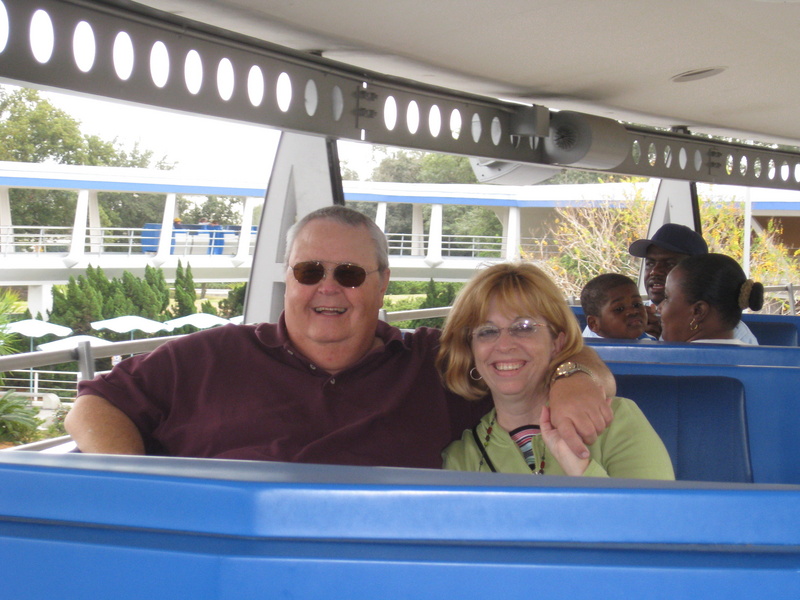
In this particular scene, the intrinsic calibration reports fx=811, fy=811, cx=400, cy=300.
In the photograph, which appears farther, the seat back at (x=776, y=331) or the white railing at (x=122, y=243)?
the white railing at (x=122, y=243)

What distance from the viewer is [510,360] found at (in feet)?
5.33

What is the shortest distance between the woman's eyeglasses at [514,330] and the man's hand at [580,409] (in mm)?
162

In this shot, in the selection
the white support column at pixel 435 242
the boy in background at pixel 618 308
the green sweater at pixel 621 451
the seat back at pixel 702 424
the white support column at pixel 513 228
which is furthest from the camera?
the white support column at pixel 513 228

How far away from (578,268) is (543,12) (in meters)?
12.3

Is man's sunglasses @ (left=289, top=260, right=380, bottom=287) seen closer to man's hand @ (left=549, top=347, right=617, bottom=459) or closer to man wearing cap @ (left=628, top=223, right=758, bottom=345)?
man's hand @ (left=549, top=347, right=617, bottom=459)

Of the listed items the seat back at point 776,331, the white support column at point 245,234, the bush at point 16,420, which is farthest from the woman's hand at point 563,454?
the white support column at point 245,234

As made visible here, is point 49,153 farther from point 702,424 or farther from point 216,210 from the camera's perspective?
point 702,424

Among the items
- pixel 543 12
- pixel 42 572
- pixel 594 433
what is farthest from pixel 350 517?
pixel 543 12

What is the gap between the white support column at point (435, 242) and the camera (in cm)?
1298

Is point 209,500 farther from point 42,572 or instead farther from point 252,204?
point 252,204

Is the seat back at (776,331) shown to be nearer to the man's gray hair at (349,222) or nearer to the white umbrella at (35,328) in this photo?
the man's gray hair at (349,222)

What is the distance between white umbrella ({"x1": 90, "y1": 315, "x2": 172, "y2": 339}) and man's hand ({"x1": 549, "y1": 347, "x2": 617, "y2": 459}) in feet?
29.4

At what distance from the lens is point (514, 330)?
5.42 feet

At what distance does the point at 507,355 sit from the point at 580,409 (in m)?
0.29
